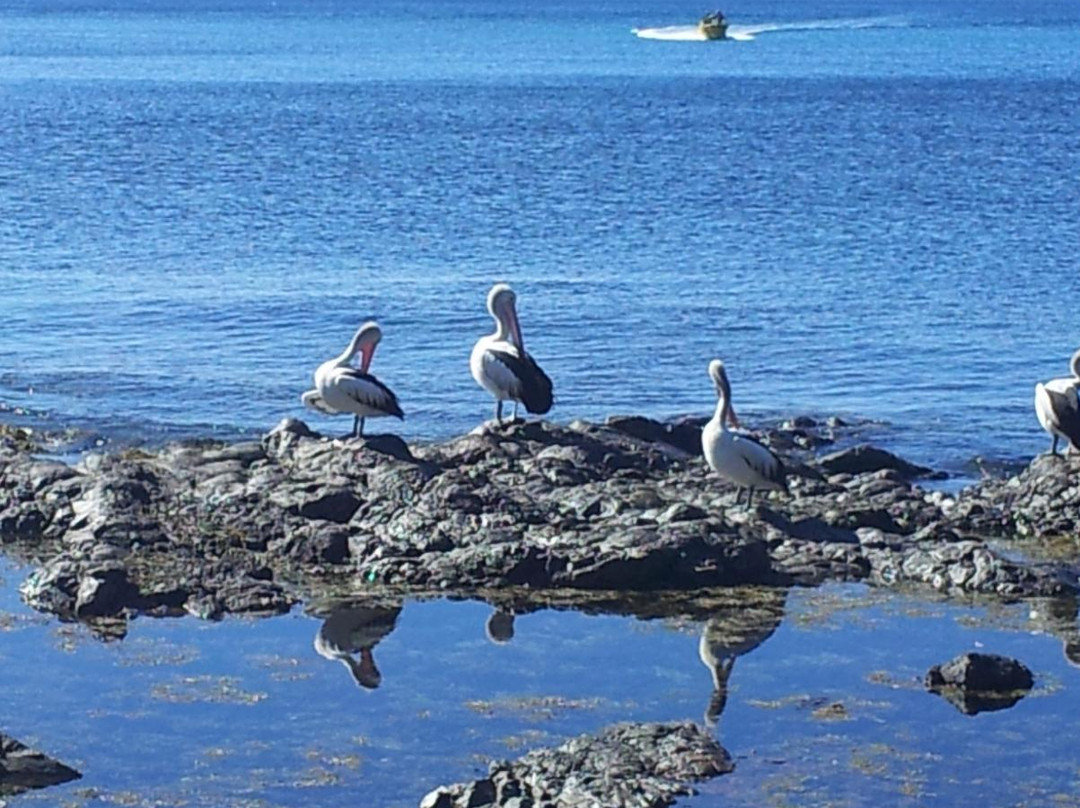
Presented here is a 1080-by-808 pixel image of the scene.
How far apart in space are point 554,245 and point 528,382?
771 inches

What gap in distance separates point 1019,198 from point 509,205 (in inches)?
A: 450

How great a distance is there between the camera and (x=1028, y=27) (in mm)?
163750

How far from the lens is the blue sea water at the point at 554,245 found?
27.6 m

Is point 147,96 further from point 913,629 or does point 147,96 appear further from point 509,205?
point 913,629

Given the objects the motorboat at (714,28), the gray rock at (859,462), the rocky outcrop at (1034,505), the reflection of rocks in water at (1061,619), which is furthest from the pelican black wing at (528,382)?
the motorboat at (714,28)

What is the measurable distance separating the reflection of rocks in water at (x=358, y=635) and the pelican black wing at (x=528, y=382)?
5485mm

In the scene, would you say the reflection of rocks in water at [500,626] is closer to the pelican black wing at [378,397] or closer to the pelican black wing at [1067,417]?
the pelican black wing at [378,397]

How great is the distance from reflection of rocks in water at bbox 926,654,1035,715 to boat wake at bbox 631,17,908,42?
125389mm

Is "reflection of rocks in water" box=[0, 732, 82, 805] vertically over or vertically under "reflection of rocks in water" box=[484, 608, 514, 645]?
over

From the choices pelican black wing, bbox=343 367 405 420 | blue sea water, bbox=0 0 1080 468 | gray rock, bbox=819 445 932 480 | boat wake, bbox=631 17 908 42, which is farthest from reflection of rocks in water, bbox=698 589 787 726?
boat wake, bbox=631 17 908 42

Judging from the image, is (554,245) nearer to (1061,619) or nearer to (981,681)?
(1061,619)

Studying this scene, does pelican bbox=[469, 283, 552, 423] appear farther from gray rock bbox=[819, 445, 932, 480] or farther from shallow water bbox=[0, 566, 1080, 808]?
shallow water bbox=[0, 566, 1080, 808]

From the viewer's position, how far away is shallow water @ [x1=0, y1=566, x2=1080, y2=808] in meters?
12.5

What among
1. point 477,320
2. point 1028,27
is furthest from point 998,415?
point 1028,27
